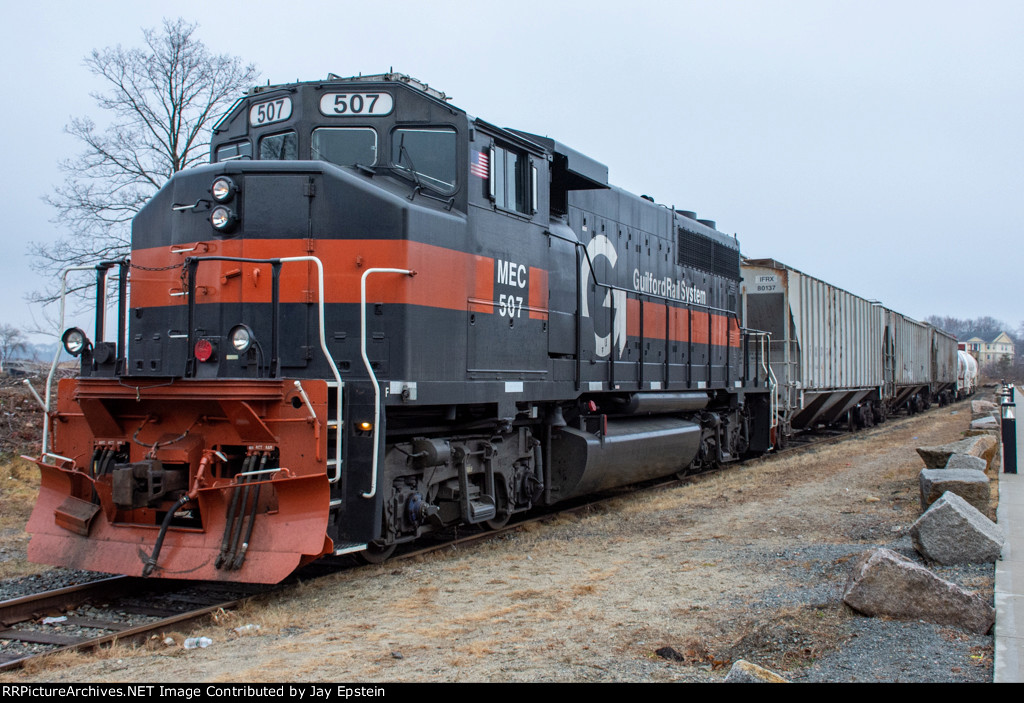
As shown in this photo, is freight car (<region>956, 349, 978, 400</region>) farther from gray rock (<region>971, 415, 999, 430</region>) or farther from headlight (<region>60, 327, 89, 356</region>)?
headlight (<region>60, 327, 89, 356</region>)

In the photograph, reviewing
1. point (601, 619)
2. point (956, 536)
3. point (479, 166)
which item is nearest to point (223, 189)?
point (479, 166)

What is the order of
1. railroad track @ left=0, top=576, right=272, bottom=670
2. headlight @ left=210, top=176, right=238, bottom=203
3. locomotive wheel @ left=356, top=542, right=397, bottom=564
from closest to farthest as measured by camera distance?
railroad track @ left=0, top=576, right=272, bottom=670 < headlight @ left=210, top=176, right=238, bottom=203 < locomotive wheel @ left=356, top=542, right=397, bottom=564

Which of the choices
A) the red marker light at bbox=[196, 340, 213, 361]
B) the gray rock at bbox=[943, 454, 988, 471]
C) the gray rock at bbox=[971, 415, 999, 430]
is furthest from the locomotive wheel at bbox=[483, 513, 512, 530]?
the gray rock at bbox=[971, 415, 999, 430]

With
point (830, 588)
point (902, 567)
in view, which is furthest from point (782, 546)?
point (902, 567)

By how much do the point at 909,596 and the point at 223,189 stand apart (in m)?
5.47

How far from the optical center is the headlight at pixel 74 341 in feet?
21.8

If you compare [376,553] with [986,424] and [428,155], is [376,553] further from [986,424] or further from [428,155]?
[986,424]

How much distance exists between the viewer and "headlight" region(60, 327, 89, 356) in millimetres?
6652

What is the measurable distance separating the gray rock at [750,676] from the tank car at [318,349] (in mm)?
2983

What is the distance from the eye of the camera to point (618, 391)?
10.3m

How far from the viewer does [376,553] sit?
278 inches

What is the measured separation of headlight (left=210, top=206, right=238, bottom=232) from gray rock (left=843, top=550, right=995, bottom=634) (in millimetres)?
5034

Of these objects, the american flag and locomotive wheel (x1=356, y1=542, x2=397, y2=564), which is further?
the american flag
